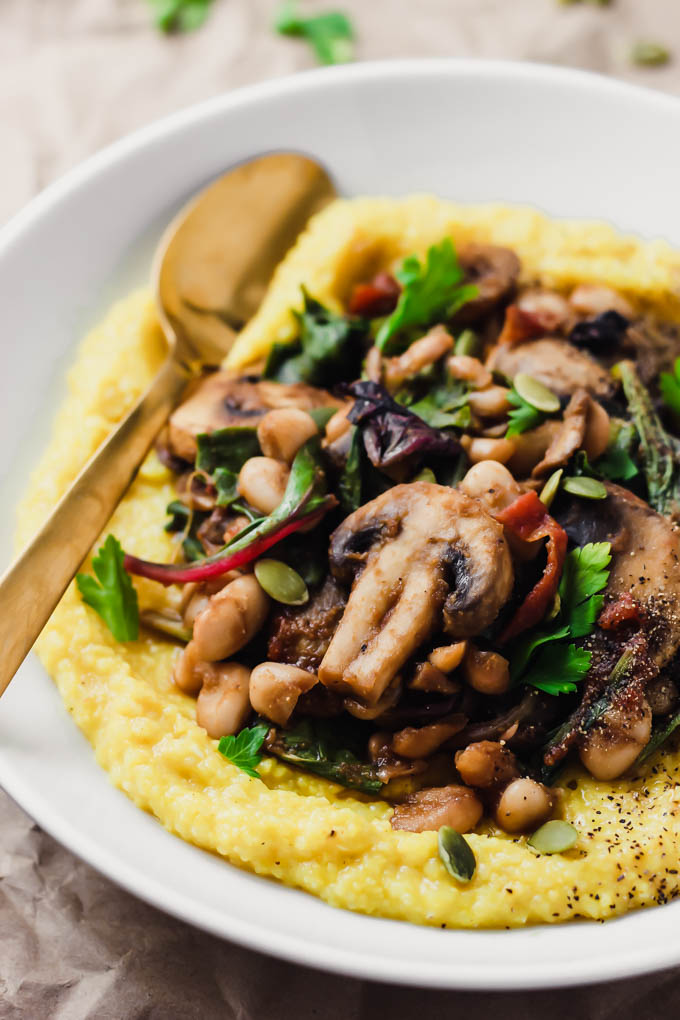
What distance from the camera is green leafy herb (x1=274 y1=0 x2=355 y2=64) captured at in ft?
30.9

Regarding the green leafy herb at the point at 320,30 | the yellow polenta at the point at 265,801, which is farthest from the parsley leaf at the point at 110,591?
the green leafy herb at the point at 320,30

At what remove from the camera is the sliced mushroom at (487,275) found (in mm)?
6031

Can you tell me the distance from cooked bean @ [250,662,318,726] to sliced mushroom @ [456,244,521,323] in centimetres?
258

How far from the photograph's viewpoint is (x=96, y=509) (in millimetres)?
5062

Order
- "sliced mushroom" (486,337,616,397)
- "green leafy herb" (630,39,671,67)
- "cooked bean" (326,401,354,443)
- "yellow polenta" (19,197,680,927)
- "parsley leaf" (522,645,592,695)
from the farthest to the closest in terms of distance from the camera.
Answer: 1. "green leafy herb" (630,39,671,67)
2. "sliced mushroom" (486,337,616,397)
3. "cooked bean" (326,401,354,443)
4. "parsley leaf" (522,645,592,695)
5. "yellow polenta" (19,197,680,927)

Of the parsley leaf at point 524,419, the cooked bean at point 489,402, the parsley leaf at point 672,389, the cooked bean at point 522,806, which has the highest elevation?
the cooked bean at point 489,402

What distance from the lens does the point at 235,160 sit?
6977 mm

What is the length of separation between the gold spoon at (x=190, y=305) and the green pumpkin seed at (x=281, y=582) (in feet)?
2.82

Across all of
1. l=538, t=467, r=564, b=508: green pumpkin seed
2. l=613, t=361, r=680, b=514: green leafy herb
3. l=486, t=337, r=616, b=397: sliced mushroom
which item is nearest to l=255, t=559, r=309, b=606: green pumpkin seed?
l=538, t=467, r=564, b=508: green pumpkin seed

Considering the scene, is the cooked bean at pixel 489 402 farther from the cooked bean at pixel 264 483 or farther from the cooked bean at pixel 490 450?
the cooked bean at pixel 264 483

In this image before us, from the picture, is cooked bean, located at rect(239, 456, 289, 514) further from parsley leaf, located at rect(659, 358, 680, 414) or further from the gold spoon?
parsley leaf, located at rect(659, 358, 680, 414)

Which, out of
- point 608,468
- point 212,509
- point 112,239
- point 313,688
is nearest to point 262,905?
point 313,688

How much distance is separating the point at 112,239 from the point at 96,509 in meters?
2.32

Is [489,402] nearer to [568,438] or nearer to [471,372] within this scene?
[471,372]
